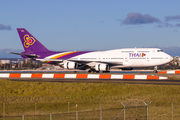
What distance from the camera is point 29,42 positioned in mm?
62750

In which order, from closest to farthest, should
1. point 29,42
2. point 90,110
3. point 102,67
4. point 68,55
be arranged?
1. point 90,110
2. point 102,67
3. point 68,55
4. point 29,42

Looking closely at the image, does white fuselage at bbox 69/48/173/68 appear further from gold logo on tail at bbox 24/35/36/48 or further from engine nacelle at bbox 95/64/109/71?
gold logo on tail at bbox 24/35/36/48

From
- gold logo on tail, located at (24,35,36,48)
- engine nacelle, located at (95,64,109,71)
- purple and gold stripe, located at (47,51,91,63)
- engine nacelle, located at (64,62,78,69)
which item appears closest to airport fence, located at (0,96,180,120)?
engine nacelle, located at (95,64,109,71)

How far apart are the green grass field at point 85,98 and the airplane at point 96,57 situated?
79.6 feet

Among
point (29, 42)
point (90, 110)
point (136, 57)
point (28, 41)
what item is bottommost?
point (90, 110)

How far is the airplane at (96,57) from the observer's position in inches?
2111

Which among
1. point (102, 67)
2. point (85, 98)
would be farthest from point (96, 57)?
point (85, 98)

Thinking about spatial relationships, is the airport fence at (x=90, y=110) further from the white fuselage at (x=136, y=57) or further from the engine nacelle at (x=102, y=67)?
the white fuselage at (x=136, y=57)

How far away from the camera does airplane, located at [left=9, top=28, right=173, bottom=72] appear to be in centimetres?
5362

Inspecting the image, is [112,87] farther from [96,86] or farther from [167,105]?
[167,105]

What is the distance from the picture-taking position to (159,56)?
53.2 m

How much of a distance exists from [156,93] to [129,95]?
9.75 feet

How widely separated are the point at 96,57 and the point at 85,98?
32.6 metres

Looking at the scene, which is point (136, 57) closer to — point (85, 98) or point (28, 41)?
point (28, 41)
